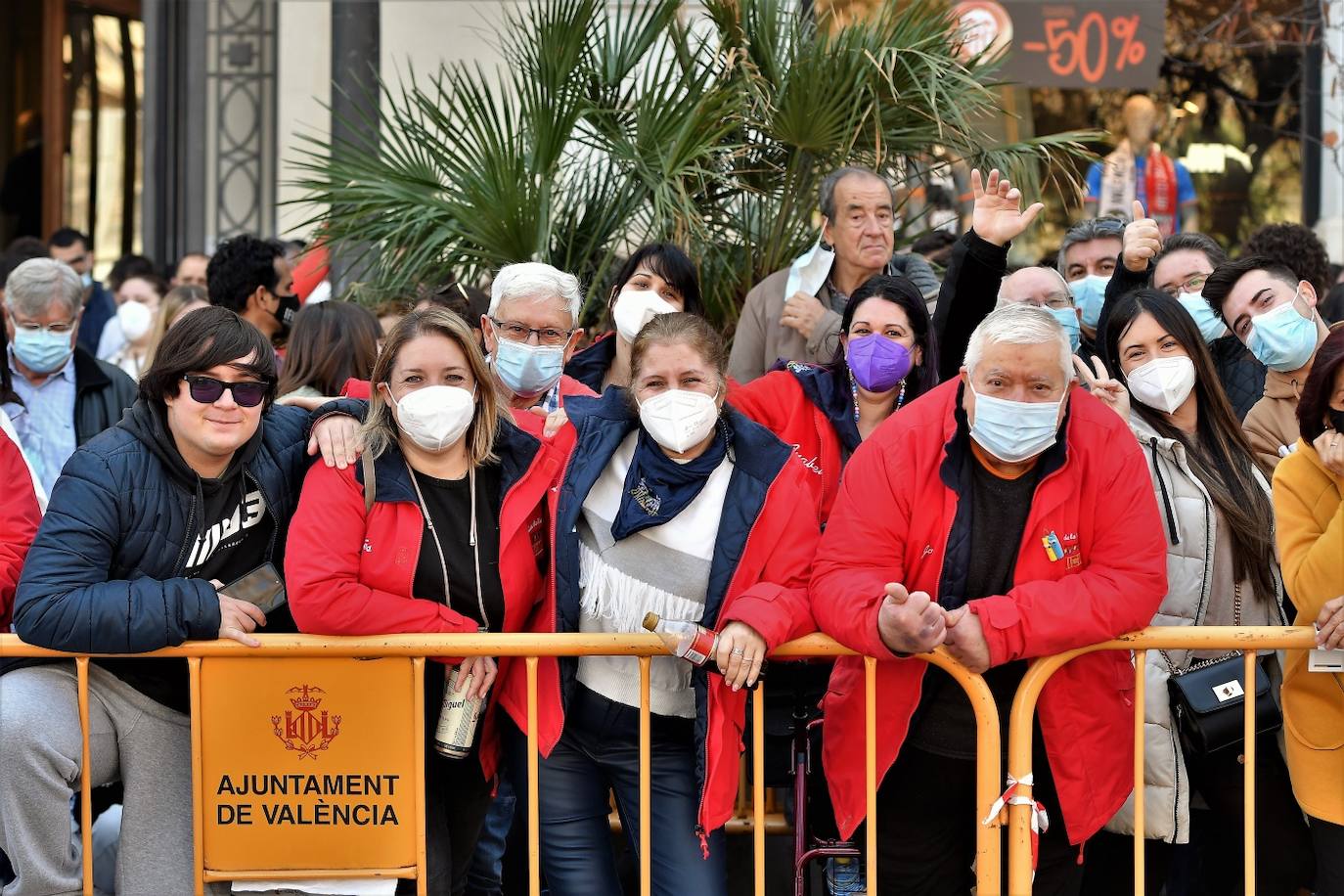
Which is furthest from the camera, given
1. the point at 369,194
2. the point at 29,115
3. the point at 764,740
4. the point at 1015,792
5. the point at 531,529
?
the point at 29,115

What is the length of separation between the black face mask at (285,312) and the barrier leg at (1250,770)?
4077 millimetres

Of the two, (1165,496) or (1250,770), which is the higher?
(1165,496)

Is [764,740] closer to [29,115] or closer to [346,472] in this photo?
[346,472]

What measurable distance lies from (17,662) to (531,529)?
1.29 meters

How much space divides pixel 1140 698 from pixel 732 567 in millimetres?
1030

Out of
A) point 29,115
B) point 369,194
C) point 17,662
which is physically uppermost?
point 29,115

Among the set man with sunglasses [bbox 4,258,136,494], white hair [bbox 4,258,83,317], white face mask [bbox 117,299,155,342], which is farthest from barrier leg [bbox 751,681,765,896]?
white face mask [bbox 117,299,155,342]

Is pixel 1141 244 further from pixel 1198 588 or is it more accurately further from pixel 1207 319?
pixel 1198 588

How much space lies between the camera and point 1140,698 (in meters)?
3.94

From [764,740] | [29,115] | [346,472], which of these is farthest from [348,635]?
[29,115]

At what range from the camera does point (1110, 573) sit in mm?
3869

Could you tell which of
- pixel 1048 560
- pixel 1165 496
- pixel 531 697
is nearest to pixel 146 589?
pixel 531 697

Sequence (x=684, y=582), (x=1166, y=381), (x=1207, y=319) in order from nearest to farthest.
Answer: (x=684, y=582) < (x=1166, y=381) < (x=1207, y=319)

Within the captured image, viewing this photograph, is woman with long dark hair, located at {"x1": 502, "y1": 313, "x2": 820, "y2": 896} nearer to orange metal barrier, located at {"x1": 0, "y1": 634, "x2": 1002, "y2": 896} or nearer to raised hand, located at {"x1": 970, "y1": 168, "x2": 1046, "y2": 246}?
orange metal barrier, located at {"x1": 0, "y1": 634, "x2": 1002, "y2": 896}
